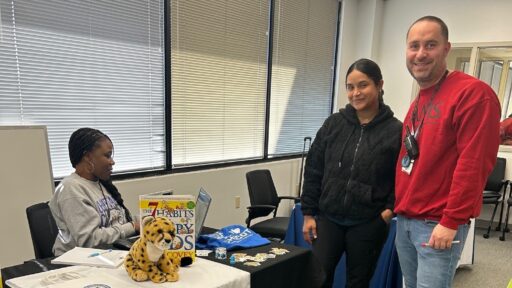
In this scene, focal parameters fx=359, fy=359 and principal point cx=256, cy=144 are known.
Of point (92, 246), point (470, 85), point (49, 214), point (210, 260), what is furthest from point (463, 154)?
point (49, 214)

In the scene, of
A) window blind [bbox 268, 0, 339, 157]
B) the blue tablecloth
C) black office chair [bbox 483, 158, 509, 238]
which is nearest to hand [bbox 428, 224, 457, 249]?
the blue tablecloth

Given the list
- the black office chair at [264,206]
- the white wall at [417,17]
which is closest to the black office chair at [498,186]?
the white wall at [417,17]

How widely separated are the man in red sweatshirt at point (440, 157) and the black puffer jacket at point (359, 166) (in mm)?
126

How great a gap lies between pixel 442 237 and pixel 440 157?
0.27 m

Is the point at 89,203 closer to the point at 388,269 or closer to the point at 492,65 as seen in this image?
the point at 388,269

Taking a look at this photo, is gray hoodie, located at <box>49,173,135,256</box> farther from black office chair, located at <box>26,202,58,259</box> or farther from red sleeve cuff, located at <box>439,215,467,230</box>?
red sleeve cuff, located at <box>439,215,467,230</box>

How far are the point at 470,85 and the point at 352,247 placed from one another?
81cm

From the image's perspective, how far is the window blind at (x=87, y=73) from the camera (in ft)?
7.34

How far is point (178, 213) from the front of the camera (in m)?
1.32

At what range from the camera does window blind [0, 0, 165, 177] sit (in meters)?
2.24

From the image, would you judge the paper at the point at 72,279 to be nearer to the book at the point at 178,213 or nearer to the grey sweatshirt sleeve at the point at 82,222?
the book at the point at 178,213

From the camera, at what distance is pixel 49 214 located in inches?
65.4

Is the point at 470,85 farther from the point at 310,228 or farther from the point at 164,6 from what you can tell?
the point at 164,6

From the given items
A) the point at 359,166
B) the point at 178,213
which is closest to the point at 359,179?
the point at 359,166
